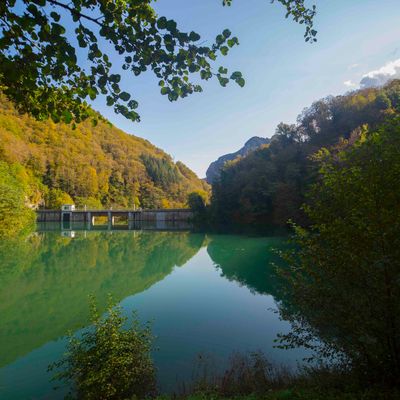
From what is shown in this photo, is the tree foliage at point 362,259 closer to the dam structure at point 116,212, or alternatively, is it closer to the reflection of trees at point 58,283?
the reflection of trees at point 58,283

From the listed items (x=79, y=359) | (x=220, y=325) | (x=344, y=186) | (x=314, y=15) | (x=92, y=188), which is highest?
(x=92, y=188)

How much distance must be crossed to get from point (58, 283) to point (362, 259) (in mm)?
14847

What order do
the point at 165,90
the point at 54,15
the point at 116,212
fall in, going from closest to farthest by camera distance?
Result: the point at 54,15, the point at 165,90, the point at 116,212

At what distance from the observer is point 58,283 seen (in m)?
14.8

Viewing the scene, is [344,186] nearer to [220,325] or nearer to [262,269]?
[220,325]

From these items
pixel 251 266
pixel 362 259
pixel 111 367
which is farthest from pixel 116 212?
pixel 362 259

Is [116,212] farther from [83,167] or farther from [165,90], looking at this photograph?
[165,90]

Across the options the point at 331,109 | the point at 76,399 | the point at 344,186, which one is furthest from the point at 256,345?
the point at 331,109

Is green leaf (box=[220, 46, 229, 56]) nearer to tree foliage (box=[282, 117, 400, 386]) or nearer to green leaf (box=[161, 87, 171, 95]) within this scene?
green leaf (box=[161, 87, 171, 95])

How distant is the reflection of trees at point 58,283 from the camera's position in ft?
29.2

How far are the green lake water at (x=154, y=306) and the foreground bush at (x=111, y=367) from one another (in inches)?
26.3

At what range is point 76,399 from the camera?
4.79 m

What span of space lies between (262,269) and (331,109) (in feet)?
118

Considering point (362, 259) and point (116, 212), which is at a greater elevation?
point (116, 212)
